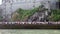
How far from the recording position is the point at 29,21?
1.03m

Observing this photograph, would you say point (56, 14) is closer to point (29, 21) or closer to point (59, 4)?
point (59, 4)

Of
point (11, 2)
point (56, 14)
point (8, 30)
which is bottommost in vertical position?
point (8, 30)

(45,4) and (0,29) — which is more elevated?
(45,4)

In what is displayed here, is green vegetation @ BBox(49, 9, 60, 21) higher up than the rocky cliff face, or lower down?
lower down

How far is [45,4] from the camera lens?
105 cm

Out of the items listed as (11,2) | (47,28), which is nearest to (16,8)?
(11,2)

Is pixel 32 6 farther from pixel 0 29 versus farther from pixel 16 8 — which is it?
pixel 0 29

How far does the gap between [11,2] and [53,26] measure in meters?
0.41

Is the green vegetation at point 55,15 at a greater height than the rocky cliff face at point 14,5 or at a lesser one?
lesser

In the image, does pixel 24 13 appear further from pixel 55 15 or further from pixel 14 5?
pixel 55 15

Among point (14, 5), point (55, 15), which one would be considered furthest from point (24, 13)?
point (55, 15)

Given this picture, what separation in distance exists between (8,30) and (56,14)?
16.6 inches

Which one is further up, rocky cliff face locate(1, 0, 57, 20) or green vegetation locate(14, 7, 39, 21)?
rocky cliff face locate(1, 0, 57, 20)

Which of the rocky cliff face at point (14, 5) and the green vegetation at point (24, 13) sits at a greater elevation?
the rocky cliff face at point (14, 5)
